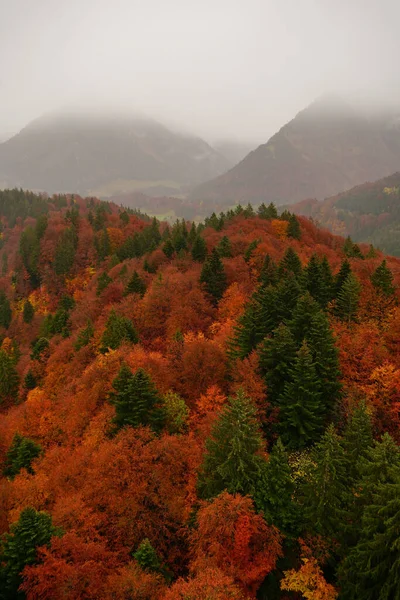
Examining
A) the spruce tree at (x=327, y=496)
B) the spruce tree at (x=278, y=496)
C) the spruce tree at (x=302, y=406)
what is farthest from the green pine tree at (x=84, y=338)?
the spruce tree at (x=327, y=496)

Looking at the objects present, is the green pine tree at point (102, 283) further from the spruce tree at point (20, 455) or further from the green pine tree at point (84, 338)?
the spruce tree at point (20, 455)

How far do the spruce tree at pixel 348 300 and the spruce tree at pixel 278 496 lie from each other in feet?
100

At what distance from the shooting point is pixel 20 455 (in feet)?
156

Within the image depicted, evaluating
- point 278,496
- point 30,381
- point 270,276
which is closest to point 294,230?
point 270,276

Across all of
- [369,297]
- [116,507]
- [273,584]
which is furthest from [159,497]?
[369,297]

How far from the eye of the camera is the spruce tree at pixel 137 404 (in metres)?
43.3

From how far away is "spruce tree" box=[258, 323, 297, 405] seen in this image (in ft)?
140

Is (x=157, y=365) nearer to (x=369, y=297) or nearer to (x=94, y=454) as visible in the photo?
(x=94, y=454)

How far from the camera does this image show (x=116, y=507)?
35750mm

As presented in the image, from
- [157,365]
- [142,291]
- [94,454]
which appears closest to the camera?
[94,454]

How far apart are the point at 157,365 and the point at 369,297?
34.4 meters

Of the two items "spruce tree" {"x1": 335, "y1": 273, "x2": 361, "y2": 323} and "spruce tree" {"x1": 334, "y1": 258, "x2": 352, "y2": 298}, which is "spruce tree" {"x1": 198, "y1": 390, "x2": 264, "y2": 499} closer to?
"spruce tree" {"x1": 335, "y1": 273, "x2": 361, "y2": 323}

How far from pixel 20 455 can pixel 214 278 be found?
4528 centimetres

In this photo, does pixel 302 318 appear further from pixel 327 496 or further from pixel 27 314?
pixel 27 314
